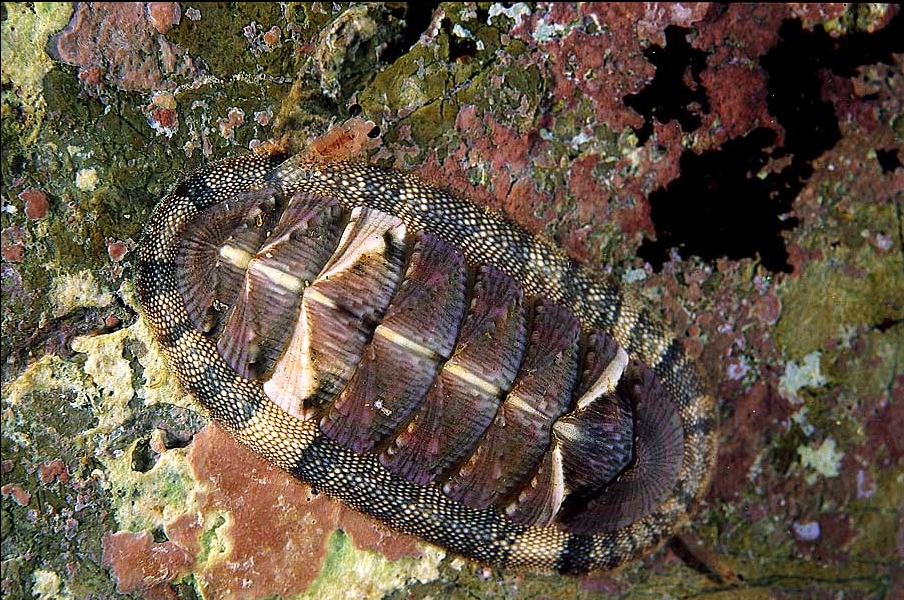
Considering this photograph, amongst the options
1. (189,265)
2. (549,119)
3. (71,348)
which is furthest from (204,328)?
(549,119)

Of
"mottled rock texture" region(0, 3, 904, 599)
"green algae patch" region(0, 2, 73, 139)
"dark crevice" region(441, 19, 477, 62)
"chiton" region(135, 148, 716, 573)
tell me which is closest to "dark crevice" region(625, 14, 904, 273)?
"mottled rock texture" region(0, 3, 904, 599)

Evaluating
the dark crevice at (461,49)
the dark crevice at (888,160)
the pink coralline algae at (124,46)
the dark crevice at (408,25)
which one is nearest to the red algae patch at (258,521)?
the pink coralline algae at (124,46)

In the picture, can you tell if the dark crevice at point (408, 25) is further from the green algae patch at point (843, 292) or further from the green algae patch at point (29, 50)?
the green algae patch at point (843, 292)

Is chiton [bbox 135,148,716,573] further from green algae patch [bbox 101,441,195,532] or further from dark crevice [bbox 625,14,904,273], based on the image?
dark crevice [bbox 625,14,904,273]

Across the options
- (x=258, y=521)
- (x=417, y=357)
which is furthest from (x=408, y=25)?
(x=258, y=521)

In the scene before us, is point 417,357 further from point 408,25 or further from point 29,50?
point 29,50

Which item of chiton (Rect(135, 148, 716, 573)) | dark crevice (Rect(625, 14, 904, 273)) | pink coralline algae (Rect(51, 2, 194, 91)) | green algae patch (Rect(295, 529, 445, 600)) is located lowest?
green algae patch (Rect(295, 529, 445, 600))

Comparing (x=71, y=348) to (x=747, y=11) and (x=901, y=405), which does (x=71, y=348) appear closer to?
(x=747, y=11)
